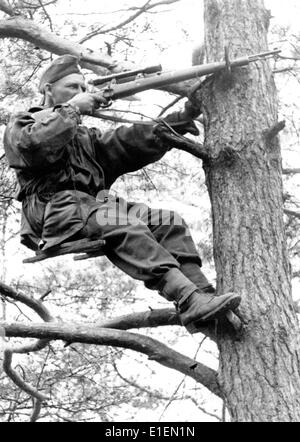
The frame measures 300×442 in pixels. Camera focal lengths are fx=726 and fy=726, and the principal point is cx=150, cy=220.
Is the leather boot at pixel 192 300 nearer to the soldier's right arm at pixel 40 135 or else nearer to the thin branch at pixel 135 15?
the soldier's right arm at pixel 40 135

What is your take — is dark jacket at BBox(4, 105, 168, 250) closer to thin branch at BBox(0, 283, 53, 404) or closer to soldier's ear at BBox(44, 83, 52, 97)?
soldier's ear at BBox(44, 83, 52, 97)

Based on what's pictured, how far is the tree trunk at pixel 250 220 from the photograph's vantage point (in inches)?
140

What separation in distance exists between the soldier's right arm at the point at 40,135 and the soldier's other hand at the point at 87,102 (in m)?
0.09

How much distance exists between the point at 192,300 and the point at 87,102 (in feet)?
4.59

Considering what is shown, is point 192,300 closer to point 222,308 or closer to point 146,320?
point 222,308

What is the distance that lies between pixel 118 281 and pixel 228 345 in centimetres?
549

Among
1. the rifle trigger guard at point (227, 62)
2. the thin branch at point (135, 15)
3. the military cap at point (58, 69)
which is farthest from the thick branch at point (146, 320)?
the thin branch at point (135, 15)

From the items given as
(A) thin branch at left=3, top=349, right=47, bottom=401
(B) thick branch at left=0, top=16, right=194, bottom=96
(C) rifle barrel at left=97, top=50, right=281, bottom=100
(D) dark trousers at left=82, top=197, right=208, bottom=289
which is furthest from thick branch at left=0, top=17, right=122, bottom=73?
(A) thin branch at left=3, top=349, right=47, bottom=401

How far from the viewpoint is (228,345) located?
3.72 meters

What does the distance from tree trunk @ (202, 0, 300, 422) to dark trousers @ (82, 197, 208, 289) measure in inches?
7.5

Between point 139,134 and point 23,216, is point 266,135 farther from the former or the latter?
point 23,216

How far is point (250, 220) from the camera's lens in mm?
3957
